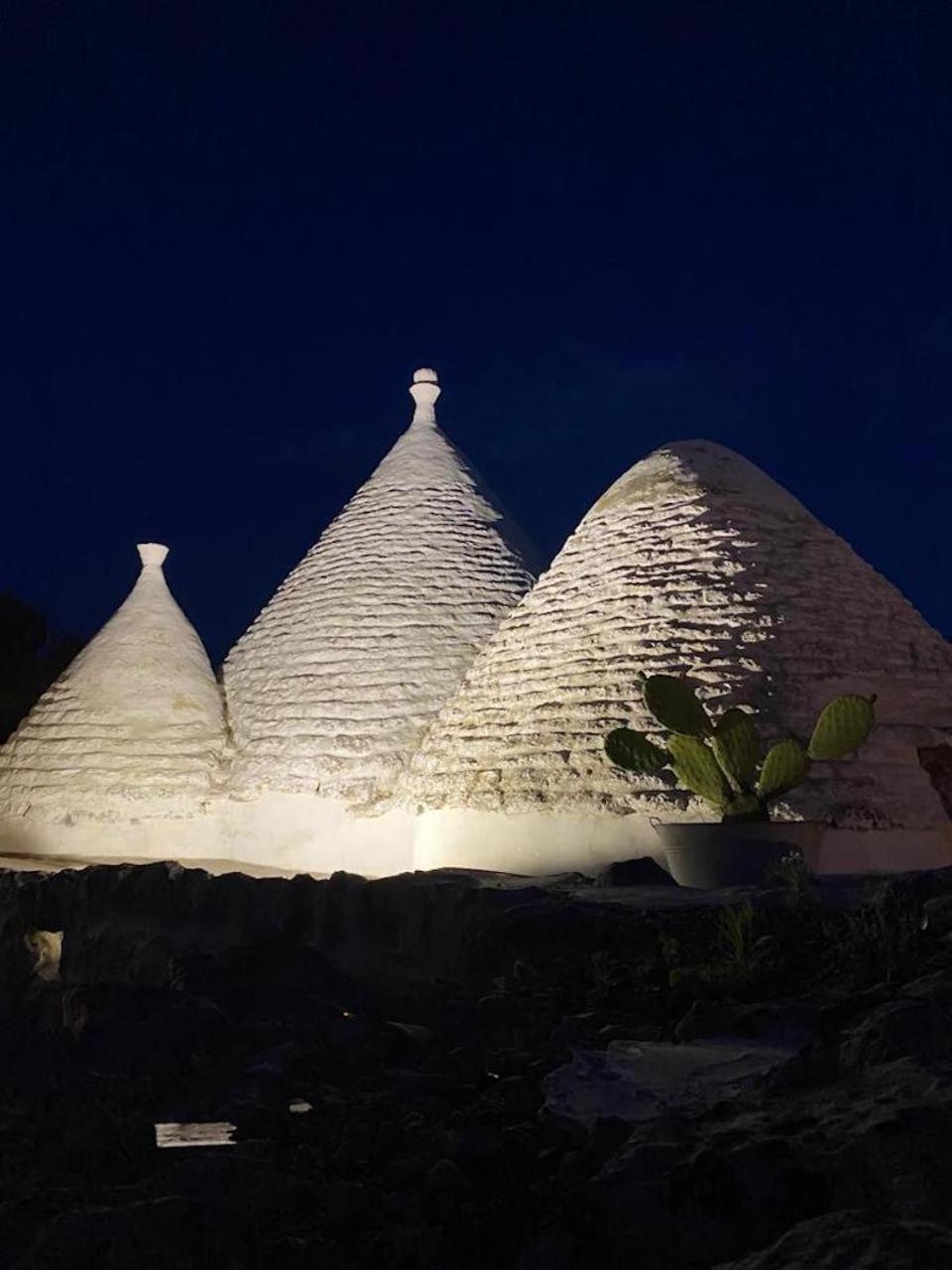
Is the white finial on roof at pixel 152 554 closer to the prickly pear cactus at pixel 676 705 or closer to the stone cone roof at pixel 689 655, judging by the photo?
the stone cone roof at pixel 689 655

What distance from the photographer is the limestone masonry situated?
12555 mm

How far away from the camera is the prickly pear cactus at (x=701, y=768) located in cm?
962

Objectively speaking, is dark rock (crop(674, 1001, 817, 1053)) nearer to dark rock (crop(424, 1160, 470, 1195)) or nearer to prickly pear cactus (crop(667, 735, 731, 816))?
dark rock (crop(424, 1160, 470, 1195))

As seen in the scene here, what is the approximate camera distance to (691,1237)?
325cm

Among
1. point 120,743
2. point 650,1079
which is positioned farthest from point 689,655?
point 650,1079

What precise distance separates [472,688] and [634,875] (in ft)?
19.6

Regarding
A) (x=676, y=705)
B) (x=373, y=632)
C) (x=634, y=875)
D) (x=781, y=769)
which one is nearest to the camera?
(x=634, y=875)

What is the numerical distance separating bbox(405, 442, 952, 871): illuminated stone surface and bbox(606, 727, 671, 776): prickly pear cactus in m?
1.69

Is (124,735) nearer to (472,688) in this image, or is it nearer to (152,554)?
(152,554)

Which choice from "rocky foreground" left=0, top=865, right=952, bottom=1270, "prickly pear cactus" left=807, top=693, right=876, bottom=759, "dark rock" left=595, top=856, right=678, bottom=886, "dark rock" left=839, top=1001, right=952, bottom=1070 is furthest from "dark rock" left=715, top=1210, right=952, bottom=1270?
"prickly pear cactus" left=807, top=693, right=876, bottom=759

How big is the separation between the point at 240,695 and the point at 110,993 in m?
13.0

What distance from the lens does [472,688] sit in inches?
573

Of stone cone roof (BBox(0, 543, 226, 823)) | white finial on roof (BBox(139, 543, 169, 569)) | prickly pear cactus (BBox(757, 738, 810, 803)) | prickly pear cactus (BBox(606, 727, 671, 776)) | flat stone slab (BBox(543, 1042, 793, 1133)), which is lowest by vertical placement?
flat stone slab (BBox(543, 1042, 793, 1133))

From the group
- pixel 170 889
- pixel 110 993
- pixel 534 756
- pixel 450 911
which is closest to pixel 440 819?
pixel 534 756
